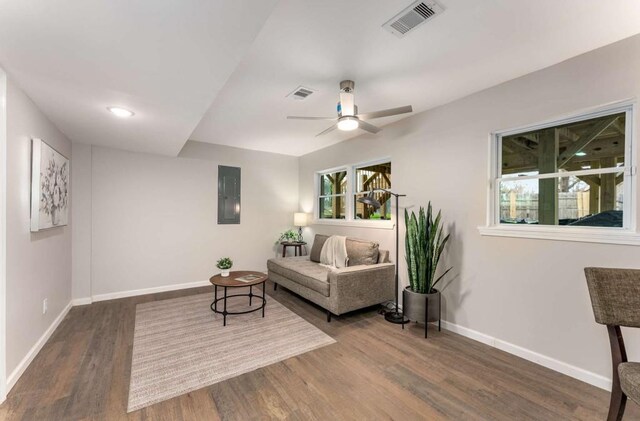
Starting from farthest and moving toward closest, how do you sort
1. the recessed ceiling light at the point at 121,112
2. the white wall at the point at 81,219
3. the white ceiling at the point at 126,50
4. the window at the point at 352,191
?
1. the window at the point at 352,191
2. the white wall at the point at 81,219
3. the recessed ceiling light at the point at 121,112
4. the white ceiling at the point at 126,50

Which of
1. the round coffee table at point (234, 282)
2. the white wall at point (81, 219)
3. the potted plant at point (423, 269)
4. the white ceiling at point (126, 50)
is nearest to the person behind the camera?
the white ceiling at point (126, 50)

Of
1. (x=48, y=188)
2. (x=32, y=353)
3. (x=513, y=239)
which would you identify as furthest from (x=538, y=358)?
(x=48, y=188)

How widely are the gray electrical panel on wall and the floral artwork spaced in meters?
1.98

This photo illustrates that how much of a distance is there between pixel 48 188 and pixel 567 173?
4.68 metres

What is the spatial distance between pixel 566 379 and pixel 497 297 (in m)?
0.70

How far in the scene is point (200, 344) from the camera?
2621 millimetres

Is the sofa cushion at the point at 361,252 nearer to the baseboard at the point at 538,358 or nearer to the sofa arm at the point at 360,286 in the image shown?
the sofa arm at the point at 360,286

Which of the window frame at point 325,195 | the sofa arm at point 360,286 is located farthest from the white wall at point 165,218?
the sofa arm at point 360,286

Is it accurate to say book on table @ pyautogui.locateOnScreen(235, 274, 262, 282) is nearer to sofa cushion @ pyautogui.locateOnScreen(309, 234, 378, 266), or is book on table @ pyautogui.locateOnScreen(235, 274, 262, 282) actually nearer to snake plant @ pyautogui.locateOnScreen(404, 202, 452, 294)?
sofa cushion @ pyautogui.locateOnScreen(309, 234, 378, 266)

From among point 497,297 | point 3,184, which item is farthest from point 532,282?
point 3,184

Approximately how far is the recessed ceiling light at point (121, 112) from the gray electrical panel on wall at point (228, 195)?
218 centimetres

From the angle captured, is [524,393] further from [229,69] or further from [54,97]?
[54,97]

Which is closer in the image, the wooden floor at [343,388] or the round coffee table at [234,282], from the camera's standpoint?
the wooden floor at [343,388]

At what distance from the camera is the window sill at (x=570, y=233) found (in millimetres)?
1878
